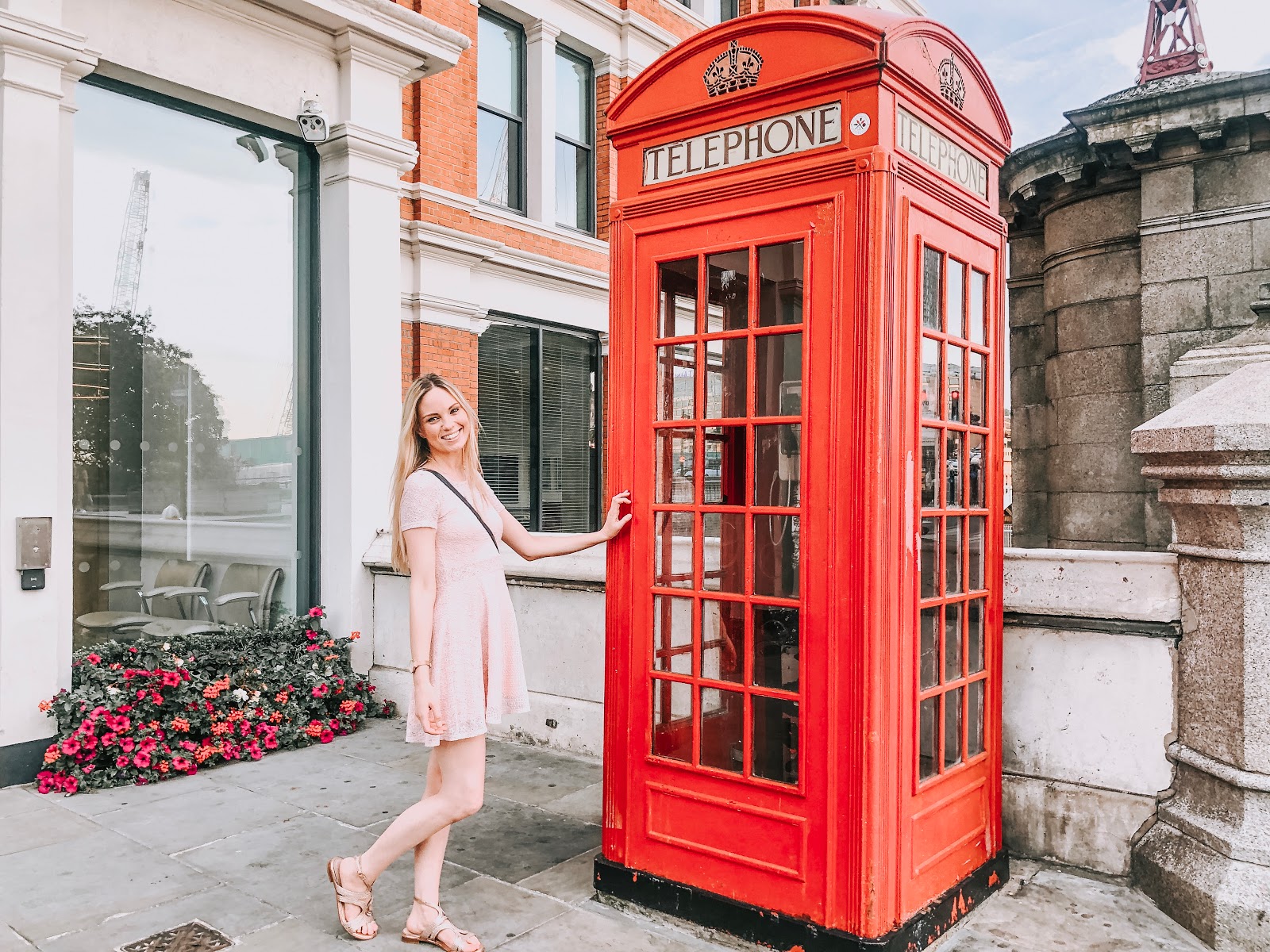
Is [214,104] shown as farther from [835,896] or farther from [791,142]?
[835,896]

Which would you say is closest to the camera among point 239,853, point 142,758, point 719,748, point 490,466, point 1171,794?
point 719,748

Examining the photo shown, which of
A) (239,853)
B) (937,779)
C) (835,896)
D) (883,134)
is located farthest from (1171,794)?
(239,853)

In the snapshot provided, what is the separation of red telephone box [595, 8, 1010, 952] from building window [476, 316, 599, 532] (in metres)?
8.08

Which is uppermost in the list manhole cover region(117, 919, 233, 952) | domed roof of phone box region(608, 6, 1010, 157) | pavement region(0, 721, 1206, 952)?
domed roof of phone box region(608, 6, 1010, 157)

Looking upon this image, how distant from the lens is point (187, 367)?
680cm

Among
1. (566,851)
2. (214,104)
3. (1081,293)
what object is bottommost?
(566,851)

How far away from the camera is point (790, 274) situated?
3277 millimetres

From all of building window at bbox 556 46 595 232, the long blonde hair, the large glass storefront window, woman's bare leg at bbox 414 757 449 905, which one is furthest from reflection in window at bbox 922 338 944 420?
building window at bbox 556 46 595 232

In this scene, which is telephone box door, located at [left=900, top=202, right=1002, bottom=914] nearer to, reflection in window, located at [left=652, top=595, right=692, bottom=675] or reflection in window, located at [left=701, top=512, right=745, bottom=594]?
reflection in window, located at [left=701, top=512, right=745, bottom=594]

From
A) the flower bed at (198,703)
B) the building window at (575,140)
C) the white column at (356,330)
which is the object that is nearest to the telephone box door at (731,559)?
the flower bed at (198,703)

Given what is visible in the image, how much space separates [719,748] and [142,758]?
372cm

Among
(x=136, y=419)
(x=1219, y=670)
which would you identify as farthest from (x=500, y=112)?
(x=1219, y=670)

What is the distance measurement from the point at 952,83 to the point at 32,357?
5.23 meters

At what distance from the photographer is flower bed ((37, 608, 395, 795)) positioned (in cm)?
532
